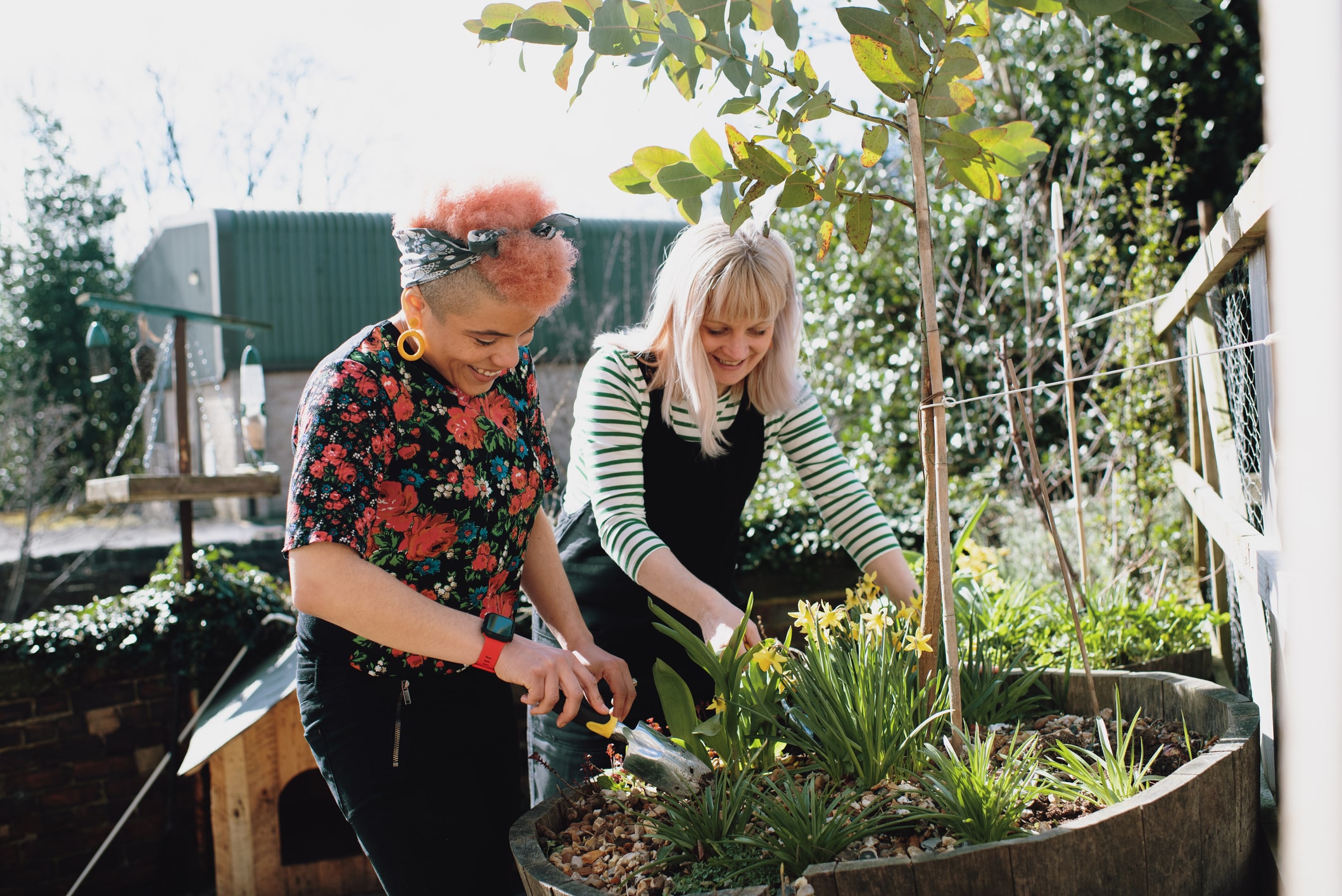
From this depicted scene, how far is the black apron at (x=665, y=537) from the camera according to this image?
185cm

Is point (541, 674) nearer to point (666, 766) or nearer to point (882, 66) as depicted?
point (666, 766)

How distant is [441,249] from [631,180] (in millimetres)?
289

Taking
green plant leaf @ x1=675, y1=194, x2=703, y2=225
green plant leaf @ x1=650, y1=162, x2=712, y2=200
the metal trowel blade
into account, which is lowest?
the metal trowel blade

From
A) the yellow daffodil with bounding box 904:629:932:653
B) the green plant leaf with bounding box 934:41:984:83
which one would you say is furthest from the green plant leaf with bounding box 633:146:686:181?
the yellow daffodil with bounding box 904:629:932:653

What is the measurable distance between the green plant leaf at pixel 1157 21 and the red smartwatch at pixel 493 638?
3.60ft

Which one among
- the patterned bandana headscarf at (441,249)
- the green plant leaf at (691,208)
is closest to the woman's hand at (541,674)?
the patterned bandana headscarf at (441,249)

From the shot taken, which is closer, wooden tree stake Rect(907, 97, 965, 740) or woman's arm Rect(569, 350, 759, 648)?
wooden tree stake Rect(907, 97, 965, 740)

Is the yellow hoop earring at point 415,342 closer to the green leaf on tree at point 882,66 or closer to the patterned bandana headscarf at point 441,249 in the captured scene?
the patterned bandana headscarf at point 441,249

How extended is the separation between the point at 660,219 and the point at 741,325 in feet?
29.7

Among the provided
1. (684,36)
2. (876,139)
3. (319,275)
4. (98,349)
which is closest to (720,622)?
(876,139)

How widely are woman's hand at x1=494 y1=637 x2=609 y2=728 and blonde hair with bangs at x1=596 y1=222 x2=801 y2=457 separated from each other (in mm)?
620

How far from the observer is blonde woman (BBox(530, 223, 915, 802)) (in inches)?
66.6

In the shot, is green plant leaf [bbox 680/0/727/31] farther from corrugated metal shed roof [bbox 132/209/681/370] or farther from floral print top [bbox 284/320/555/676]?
corrugated metal shed roof [bbox 132/209/681/370]

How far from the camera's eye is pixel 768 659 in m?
1.39
